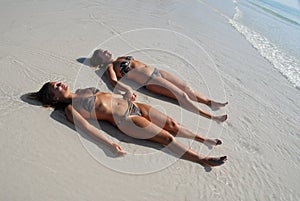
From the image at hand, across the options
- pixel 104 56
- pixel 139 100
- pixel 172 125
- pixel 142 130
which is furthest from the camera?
pixel 104 56

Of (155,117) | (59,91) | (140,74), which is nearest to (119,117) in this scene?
(155,117)

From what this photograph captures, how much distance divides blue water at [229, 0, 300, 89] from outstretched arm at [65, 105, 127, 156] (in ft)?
15.7

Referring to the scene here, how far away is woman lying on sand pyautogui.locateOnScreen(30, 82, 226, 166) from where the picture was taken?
11.4 feet

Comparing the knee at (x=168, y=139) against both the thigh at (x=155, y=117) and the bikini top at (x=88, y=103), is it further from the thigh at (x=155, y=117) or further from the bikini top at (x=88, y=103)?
the bikini top at (x=88, y=103)

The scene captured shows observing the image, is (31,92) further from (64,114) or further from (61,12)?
(61,12)

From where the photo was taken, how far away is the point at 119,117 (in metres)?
3.64

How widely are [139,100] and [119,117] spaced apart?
0.86m

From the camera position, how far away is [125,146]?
3516mm

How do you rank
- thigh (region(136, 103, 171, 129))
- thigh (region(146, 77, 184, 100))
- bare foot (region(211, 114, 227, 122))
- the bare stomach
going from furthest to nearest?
the bare stomach
thigh (region(146, 77, 184, 100))
bare foot (region(211, 114, 227, 122))
thigh (region(136, 103, 171, 129))

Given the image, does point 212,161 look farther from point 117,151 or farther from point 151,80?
point 151,80

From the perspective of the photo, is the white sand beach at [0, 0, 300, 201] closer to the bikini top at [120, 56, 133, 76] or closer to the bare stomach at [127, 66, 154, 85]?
the bare stomach at [127, 66, 154, 85]

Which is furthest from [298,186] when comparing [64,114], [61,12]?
[61,12]

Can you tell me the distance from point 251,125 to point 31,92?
319 cm

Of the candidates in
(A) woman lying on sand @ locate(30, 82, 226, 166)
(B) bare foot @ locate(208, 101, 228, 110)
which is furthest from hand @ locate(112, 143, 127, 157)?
(B) bare foot @ locate(208, 101, 228, 110)
